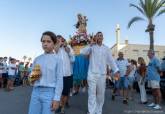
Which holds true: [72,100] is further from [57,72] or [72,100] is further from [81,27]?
[57,72]

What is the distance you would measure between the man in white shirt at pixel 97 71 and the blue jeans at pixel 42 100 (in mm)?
→ 4383

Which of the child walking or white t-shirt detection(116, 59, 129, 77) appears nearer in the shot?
the child walking

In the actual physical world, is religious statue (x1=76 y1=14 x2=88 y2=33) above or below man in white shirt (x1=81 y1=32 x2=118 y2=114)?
above

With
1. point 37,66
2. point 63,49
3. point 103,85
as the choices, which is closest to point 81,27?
point 63,49

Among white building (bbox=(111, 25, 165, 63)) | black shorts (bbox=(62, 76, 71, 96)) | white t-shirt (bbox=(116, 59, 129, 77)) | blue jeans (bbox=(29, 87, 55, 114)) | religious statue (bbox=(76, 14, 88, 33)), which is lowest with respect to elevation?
blue jeans (bbox=(29, 87, 55, 114))

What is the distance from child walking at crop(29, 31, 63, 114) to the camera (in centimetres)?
517

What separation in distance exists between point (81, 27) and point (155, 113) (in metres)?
6.31

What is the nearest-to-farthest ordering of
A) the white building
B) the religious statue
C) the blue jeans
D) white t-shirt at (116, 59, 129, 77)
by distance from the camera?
1. the blue jeans
2. white t-shirt at (116, 59, 129, 77)
3. the religious statue
4. the white building

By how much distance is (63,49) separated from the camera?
10.5 meters

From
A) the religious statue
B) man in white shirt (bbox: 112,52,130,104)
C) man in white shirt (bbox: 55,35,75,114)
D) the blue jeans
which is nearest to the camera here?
the blue jeans

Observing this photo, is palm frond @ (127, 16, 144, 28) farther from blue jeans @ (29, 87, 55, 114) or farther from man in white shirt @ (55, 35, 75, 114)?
blue jeans @ (29, 87, 55, 114)

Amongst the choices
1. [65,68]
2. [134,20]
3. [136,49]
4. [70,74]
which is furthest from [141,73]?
[136,49]

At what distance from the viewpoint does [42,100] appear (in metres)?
5.18

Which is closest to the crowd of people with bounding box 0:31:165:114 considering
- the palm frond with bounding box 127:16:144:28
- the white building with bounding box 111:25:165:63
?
the palm frond with bounding box 127:16:144:28
